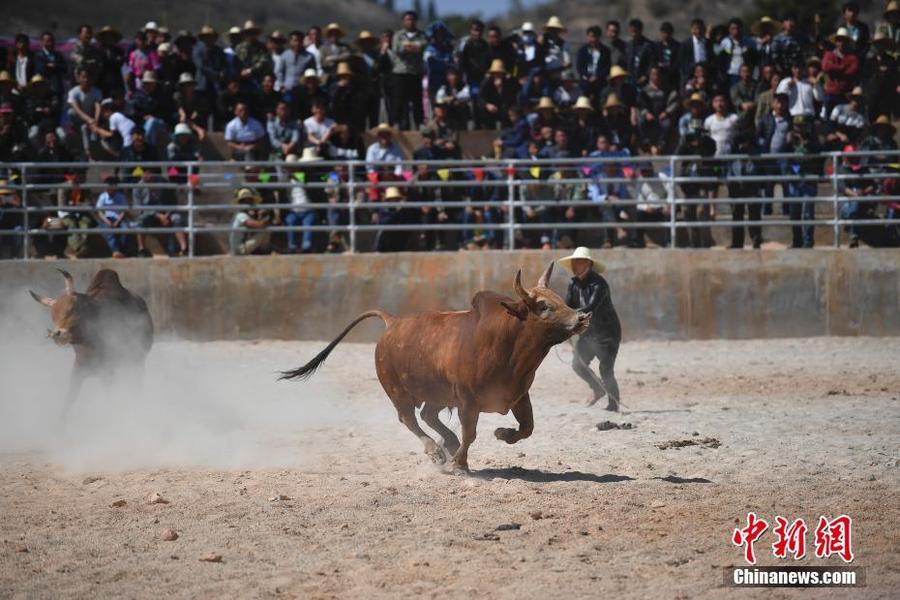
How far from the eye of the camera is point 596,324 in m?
12.2

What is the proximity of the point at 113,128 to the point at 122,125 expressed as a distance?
135 millimetres

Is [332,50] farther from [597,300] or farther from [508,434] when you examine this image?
[508,434]

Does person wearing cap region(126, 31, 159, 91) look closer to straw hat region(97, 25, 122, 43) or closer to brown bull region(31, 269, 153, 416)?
straw hat region(97, 25, 122, 43)

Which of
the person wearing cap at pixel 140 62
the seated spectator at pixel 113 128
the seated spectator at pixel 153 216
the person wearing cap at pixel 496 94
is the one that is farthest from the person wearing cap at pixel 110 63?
the person wearing cap at pixel 496 94

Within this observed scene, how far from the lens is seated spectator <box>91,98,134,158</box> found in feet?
57.3

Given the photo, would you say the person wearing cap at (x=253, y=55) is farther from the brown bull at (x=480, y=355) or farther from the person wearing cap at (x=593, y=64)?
the brown bull at (x=480, y=355)

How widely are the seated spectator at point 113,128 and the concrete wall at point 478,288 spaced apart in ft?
6.11

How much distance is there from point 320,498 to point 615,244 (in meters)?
9.30

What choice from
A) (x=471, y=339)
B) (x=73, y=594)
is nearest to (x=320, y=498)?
(x=471, y=339)

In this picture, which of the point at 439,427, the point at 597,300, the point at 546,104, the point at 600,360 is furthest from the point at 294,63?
the point at 439,427

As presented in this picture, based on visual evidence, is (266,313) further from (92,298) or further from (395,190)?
(92,298)

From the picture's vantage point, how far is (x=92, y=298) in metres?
12.2

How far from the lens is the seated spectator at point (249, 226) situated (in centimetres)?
1678

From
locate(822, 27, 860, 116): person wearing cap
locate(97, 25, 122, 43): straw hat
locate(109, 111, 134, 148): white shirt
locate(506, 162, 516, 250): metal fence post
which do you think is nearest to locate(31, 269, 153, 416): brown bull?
locate(506, 162, 516, 250): metal fence post
